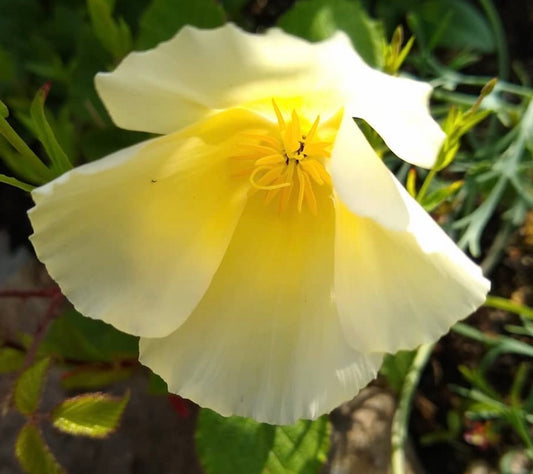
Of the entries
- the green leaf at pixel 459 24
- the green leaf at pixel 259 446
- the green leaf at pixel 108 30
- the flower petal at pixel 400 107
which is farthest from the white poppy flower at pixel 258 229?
the green leaf at pixel 459 24

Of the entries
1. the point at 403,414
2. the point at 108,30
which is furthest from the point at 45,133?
the point at 403,414

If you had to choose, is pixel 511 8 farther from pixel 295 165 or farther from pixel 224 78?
pixel 224 78

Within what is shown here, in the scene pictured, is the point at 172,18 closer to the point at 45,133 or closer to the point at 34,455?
the point at 45,133

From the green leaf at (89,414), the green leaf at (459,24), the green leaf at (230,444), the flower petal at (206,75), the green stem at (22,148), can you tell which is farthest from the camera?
the green leaf at (459,24)

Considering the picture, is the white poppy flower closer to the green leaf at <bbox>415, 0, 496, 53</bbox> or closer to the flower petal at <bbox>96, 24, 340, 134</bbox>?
the flower petal at <bbox>96, 24, 340, 134</bbox>

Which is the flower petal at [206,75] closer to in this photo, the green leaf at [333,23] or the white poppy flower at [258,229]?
the white poppy flower at [258,229]
